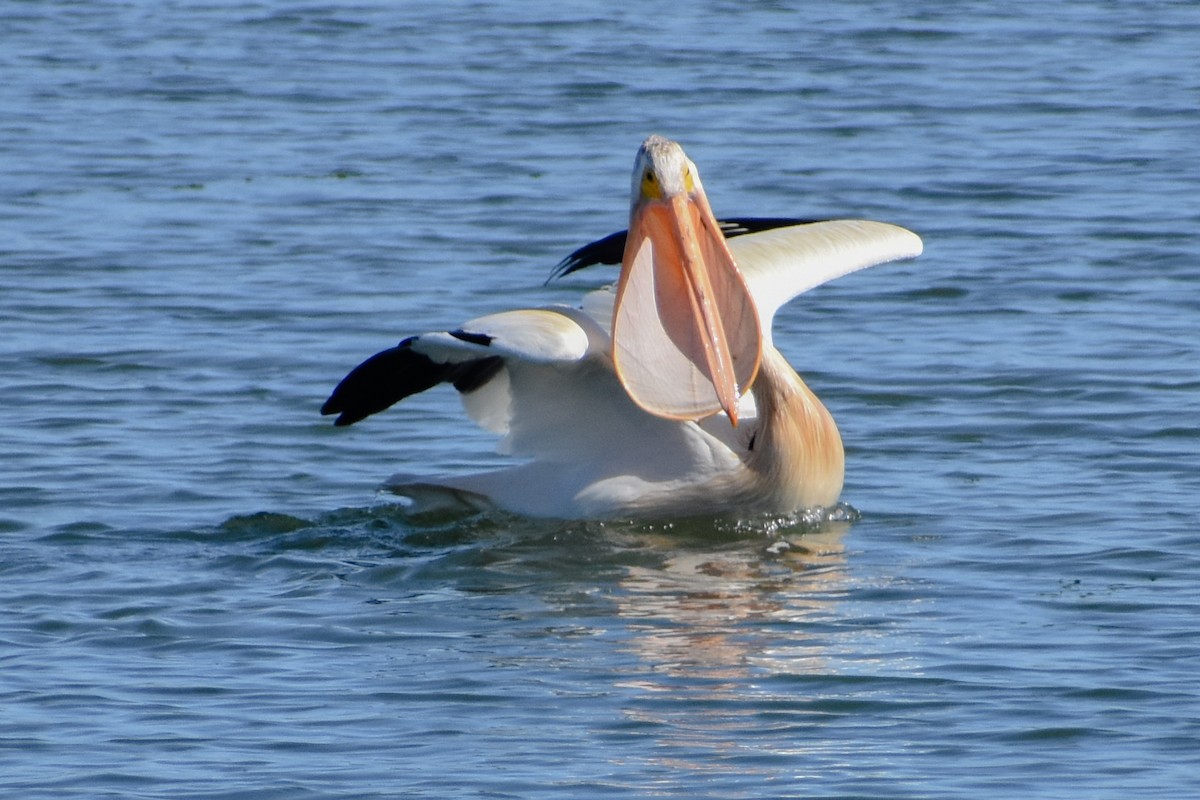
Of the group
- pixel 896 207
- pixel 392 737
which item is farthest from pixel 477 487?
pixel 896 207

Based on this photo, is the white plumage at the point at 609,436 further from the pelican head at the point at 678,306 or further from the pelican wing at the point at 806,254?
the pelican head at the point at 678,306

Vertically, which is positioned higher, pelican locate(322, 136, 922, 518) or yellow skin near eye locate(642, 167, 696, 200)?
yellow skin near eye locate(642, 167, 696, 200)

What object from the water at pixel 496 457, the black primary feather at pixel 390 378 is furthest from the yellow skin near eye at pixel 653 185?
the water at pixel 496 457

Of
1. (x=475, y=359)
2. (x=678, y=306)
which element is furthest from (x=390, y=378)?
(x=678, y=306)

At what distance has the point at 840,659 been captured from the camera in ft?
20.6

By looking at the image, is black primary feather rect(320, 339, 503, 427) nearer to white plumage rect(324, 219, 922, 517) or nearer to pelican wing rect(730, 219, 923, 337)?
white plumage rect(324, 219, 922, 517)

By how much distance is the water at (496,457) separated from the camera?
5.70 m

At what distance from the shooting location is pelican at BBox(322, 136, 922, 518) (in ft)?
24.0

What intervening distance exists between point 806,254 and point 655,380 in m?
1.14

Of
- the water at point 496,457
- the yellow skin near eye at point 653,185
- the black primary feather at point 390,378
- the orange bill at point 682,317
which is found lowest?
the water at point 496,457

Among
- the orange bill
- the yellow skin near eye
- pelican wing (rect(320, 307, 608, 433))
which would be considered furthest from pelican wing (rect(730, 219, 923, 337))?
pelican wing (rect(320, 307, 608, 433))

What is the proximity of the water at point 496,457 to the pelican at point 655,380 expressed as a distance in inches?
6.4

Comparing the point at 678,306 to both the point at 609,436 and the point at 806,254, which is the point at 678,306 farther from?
the point at 806,254

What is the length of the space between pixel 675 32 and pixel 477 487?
1229 centimetres
